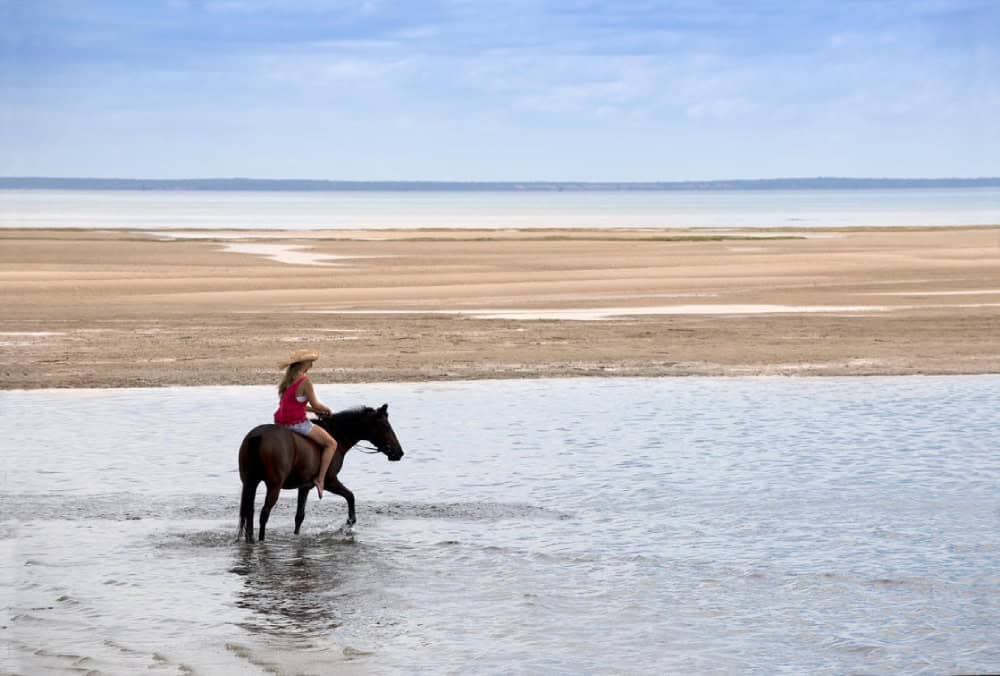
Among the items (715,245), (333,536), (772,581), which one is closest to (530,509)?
(333,536)

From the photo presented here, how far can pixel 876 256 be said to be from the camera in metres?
54.9

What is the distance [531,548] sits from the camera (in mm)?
Answer: 11969

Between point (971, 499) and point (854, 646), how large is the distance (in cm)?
479

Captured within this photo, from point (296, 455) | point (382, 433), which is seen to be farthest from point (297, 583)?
point (382, 433)

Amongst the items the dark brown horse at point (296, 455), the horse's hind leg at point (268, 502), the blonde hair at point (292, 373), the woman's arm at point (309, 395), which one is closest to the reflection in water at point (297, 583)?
the horse's hind leg at point (268, 502)

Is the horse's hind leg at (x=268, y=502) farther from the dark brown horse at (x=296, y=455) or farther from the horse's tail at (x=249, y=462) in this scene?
the horse's tail at (x=249, y=462)

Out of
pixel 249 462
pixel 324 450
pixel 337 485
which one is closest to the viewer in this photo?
pixel 249 462

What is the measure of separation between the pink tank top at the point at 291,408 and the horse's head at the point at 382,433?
76 centimetres

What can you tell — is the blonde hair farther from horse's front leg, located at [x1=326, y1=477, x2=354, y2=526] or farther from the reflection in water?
the reflection in water

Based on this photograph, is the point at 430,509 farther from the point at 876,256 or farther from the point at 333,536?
the point at 876,256

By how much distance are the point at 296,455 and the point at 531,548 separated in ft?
6.73

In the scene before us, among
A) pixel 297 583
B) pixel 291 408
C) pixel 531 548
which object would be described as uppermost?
pixel 291 408

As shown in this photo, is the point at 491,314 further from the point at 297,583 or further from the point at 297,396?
the point at 297,583

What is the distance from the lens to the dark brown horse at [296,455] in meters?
11.8
